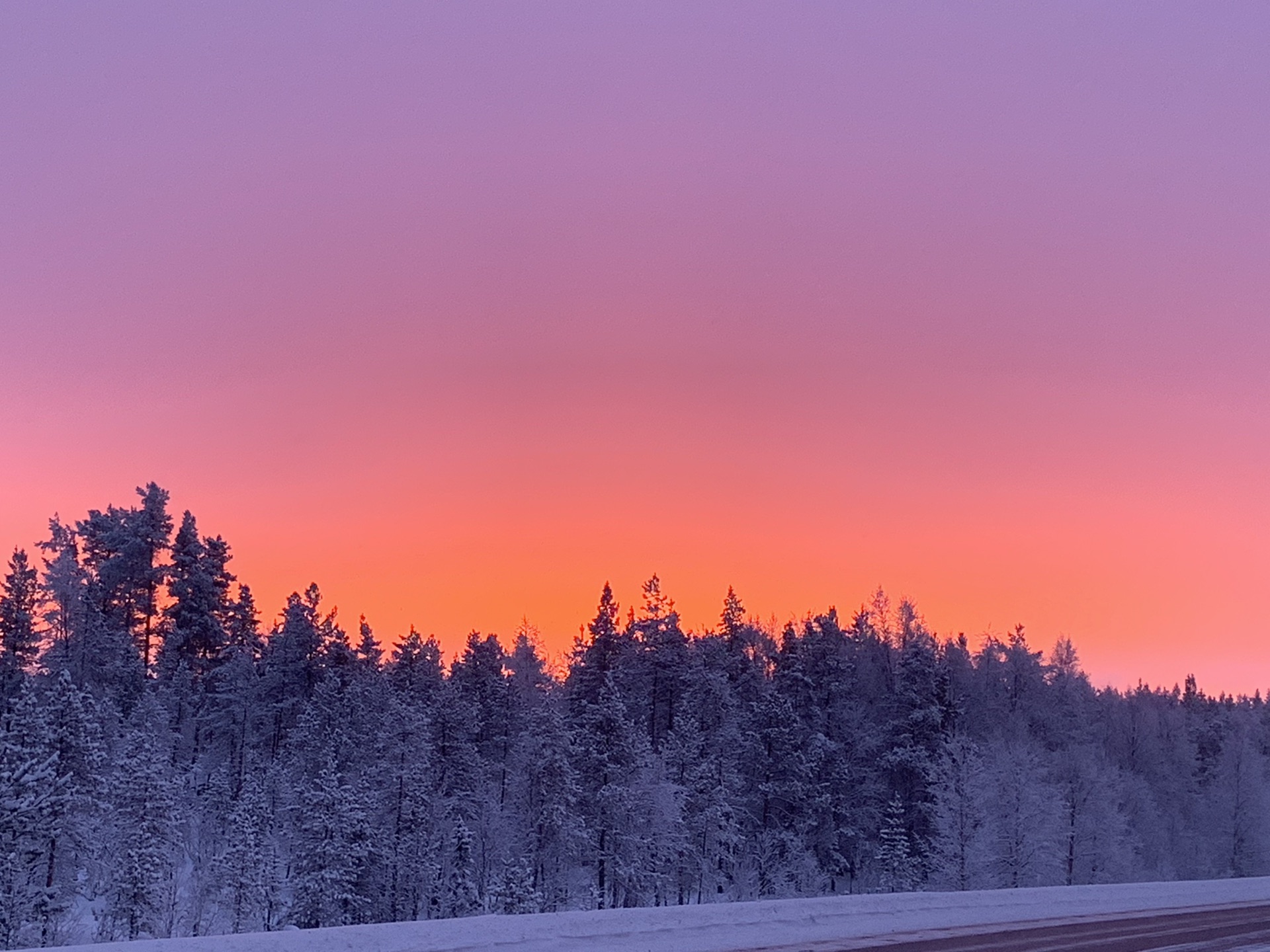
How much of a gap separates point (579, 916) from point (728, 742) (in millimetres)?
58333

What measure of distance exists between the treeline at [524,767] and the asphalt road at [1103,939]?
2760cm

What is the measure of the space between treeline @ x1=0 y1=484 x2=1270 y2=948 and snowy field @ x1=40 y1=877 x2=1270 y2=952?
2314cm

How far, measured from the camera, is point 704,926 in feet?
71.5

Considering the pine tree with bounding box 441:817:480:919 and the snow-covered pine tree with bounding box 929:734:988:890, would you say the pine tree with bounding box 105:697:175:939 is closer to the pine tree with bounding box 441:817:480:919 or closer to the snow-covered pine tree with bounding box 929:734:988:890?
the pine tree with bounding box 441:817:480:919

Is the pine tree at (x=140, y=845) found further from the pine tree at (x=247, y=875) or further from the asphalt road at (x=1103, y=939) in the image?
the asphalt road at (x=1103, y=939)

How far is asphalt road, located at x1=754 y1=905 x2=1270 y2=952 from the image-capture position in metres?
21.3

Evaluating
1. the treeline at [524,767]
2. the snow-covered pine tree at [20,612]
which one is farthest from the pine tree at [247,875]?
the snow-covered pine tree at [20,612]

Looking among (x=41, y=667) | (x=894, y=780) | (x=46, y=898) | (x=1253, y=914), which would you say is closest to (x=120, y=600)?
(x=41, y=667)

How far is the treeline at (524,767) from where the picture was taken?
4519 centimetres

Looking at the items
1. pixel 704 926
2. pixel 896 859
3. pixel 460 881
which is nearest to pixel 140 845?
pixel 460 881

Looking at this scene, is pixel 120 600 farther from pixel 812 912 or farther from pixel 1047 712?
pixel 1047 712

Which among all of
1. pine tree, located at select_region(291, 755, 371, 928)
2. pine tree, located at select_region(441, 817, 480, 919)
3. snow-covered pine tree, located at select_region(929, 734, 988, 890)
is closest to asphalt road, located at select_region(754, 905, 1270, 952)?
pine tree, located at select_region(291, 755, 371, 928)

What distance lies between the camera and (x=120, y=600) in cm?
7800

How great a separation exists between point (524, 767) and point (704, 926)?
51.4 meters
